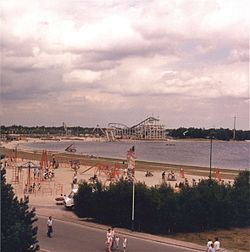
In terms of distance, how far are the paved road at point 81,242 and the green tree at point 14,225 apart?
393 cm

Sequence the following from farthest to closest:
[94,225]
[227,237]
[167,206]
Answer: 1. [94,225]
2. [167,206]
3. [227,237]

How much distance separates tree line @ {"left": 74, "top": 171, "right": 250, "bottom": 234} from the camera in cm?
2428

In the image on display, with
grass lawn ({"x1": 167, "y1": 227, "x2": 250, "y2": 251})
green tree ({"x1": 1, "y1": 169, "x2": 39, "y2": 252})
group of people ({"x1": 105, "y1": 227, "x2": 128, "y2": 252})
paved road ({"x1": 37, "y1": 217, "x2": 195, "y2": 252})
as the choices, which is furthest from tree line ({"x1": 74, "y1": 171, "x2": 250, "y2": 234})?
green tree ({"x1": 1, "y1": 169, "x2": 39, "y2": 252})

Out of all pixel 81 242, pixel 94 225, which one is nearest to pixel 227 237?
pixel 94 225

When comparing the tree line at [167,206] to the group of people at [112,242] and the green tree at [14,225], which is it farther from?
the green tree at [14,225]

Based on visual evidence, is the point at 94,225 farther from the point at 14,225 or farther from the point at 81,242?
the point at 14,225

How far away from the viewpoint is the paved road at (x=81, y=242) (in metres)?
19.8

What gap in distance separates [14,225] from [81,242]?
621cm

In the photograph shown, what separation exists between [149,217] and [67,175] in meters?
33.8

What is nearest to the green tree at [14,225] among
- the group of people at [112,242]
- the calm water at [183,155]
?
the group of people at [112,242]

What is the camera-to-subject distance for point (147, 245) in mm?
20781

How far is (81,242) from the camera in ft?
67.9

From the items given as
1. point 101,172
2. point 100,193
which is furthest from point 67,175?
point 100,193

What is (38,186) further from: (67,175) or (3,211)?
(3,211)
